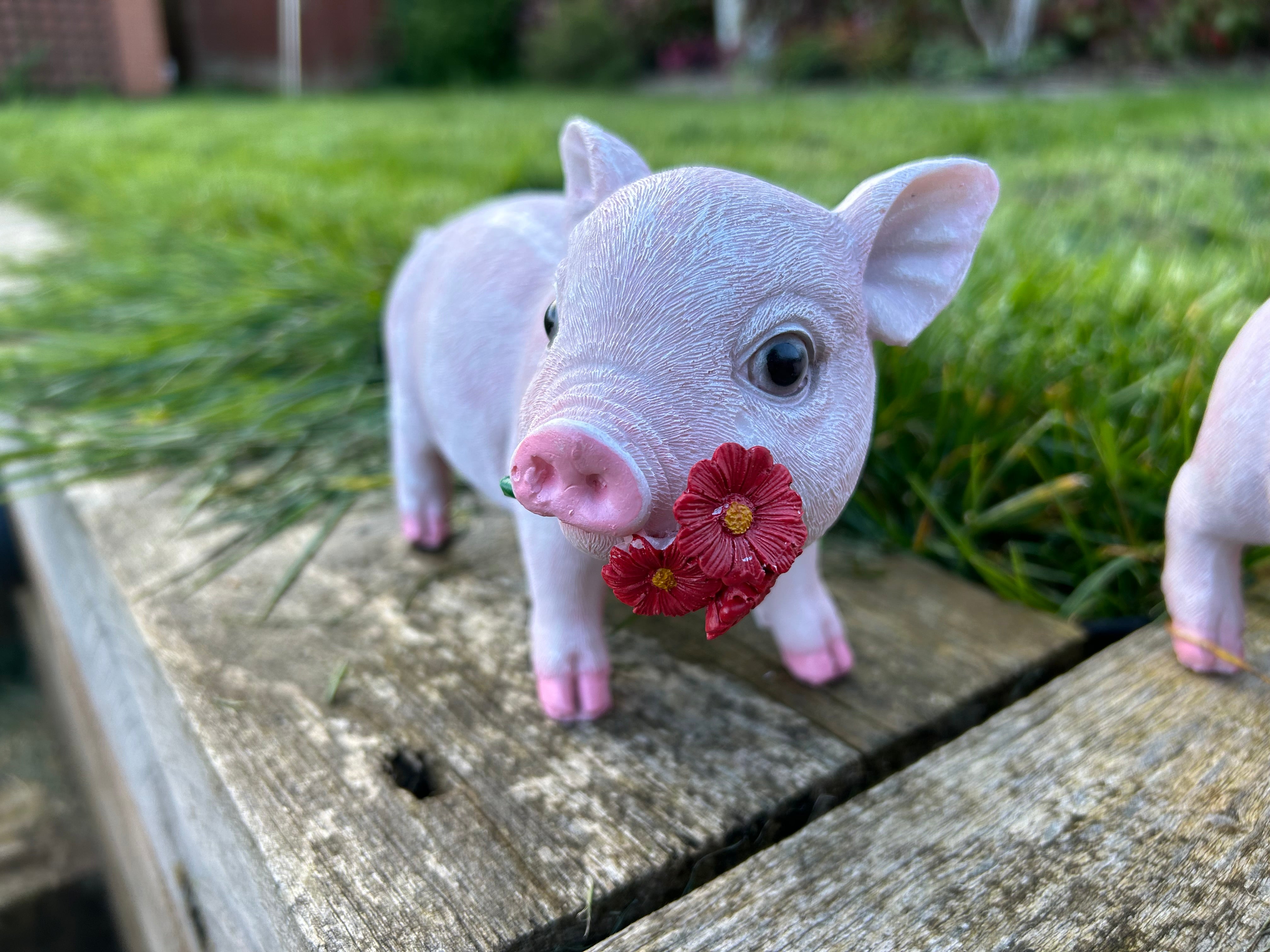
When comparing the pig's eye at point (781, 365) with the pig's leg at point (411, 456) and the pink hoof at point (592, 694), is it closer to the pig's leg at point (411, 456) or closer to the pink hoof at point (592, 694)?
the pink hoof at point (592, 694)

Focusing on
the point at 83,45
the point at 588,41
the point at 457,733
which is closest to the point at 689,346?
the point at 457,733

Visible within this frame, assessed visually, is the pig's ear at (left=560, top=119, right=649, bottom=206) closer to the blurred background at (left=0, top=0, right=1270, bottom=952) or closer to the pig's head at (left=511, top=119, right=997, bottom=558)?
the pig's head at (left=511, top=119, right=997, bottom=558)

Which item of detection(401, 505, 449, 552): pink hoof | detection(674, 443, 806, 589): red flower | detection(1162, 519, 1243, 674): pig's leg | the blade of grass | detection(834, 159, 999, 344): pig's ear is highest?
detection(834, 159, 999, 344): pig's ear

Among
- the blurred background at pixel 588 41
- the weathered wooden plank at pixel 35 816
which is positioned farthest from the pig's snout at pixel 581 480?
the blurred background at pixel 588 41

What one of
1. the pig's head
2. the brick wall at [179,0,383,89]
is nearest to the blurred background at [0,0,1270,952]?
the pig's head

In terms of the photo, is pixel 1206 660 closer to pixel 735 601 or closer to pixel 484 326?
pixel 735 601

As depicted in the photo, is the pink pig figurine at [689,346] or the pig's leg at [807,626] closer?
the pink pig figurine at [689,346]
